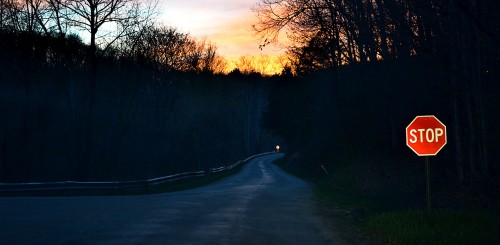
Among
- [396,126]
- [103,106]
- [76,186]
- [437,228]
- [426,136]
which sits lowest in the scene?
[437,228]

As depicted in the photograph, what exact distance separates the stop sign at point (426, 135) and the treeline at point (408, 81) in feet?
7.58

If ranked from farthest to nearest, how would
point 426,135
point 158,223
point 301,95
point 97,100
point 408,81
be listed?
point 301,95, point 97,100, point 408,81, point 158,223, point 426,135

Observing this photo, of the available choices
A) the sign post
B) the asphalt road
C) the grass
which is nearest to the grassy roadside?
the grass

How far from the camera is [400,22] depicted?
20.0 m

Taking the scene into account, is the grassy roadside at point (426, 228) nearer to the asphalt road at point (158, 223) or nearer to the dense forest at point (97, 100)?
the asphalt road at point (158, 223)

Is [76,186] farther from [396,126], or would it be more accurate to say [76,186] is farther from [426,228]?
[426,228]

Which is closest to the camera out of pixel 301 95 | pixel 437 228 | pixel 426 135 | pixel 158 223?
pixel 437 228

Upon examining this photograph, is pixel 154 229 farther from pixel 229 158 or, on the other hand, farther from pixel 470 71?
pixel 229 158

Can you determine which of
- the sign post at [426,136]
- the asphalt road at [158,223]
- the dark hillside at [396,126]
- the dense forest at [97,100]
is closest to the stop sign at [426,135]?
the sign post at [426,136]

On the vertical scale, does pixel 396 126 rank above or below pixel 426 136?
above

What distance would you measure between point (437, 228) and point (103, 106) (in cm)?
4138

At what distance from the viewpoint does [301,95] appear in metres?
62.8

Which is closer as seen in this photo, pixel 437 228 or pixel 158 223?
pixel 437 228

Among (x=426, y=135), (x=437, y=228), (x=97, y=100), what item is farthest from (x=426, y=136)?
(x=97, y=100)
